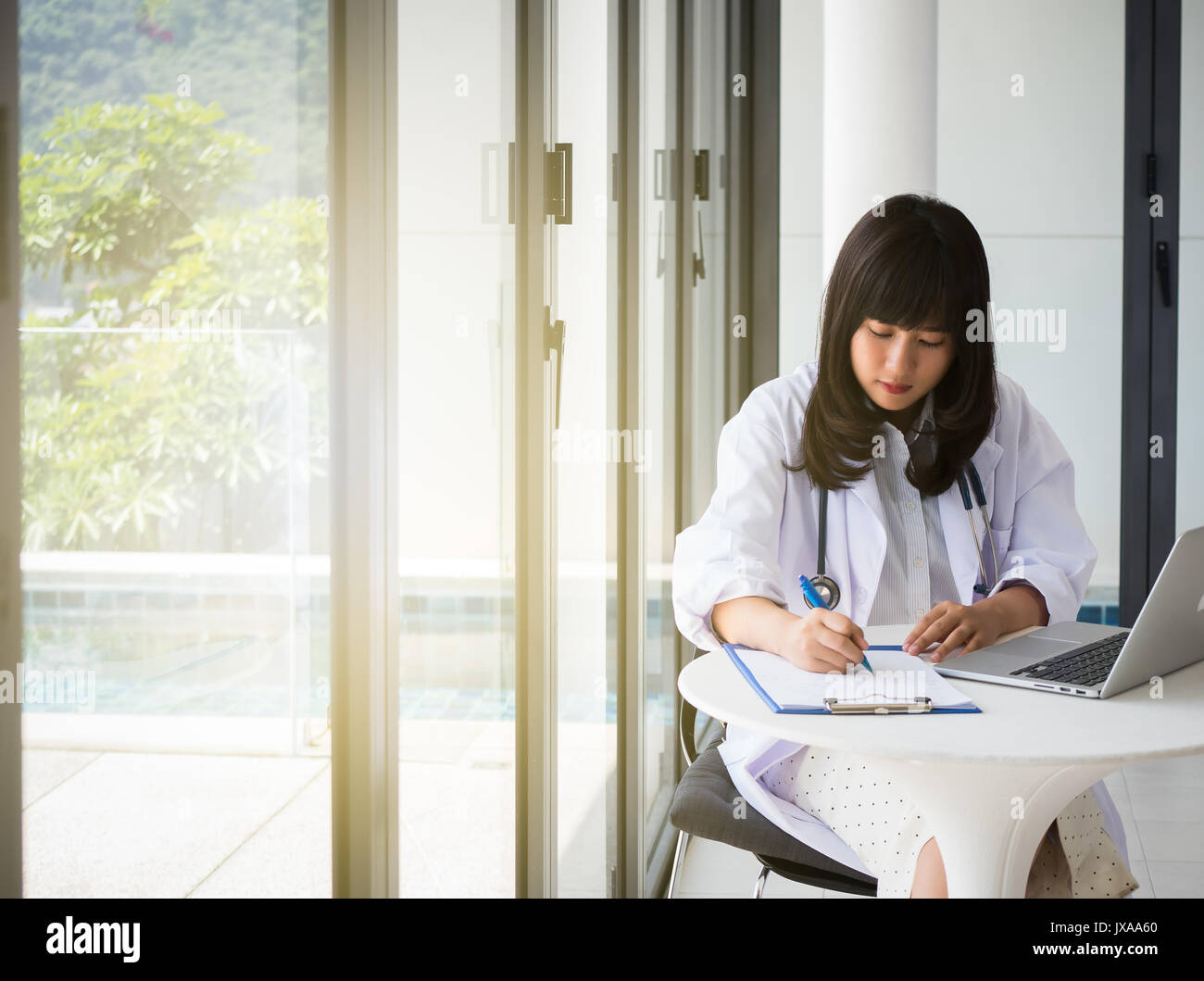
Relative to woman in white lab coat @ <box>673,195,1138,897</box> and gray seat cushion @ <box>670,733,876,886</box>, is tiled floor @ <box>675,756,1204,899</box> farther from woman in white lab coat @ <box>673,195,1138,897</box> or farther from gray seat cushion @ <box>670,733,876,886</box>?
woman in white lab coat @ <box>673,195,1138,897</box>

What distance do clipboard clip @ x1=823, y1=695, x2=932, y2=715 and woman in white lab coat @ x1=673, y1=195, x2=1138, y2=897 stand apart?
0.27 m

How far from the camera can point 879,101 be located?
10.3 feet

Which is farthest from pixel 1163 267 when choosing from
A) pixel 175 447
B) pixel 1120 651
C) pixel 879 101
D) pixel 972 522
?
pixel 175 447

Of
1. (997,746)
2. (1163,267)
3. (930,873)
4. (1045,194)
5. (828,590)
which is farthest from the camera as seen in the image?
(1045,194)

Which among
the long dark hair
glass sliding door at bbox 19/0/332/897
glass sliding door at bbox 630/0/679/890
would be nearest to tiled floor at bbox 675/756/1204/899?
glass sliding door at bbox 630/0/679/890

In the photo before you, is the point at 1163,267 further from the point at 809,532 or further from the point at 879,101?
the point at 809,532

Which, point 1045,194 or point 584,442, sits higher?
point 1045,194

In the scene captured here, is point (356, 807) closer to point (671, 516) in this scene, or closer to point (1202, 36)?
point (671, 516)

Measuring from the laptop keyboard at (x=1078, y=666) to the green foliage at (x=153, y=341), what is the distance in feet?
2.89

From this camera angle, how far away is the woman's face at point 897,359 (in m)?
1.53

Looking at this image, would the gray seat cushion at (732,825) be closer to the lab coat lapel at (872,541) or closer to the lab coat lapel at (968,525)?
the lab coat lapel at (872,541)

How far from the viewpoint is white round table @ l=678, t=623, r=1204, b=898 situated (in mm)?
952

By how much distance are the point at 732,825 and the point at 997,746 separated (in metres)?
0.57

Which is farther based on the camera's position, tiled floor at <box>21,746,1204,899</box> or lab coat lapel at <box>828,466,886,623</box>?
lab coat lapel at <box>828,466,886,623</box>
